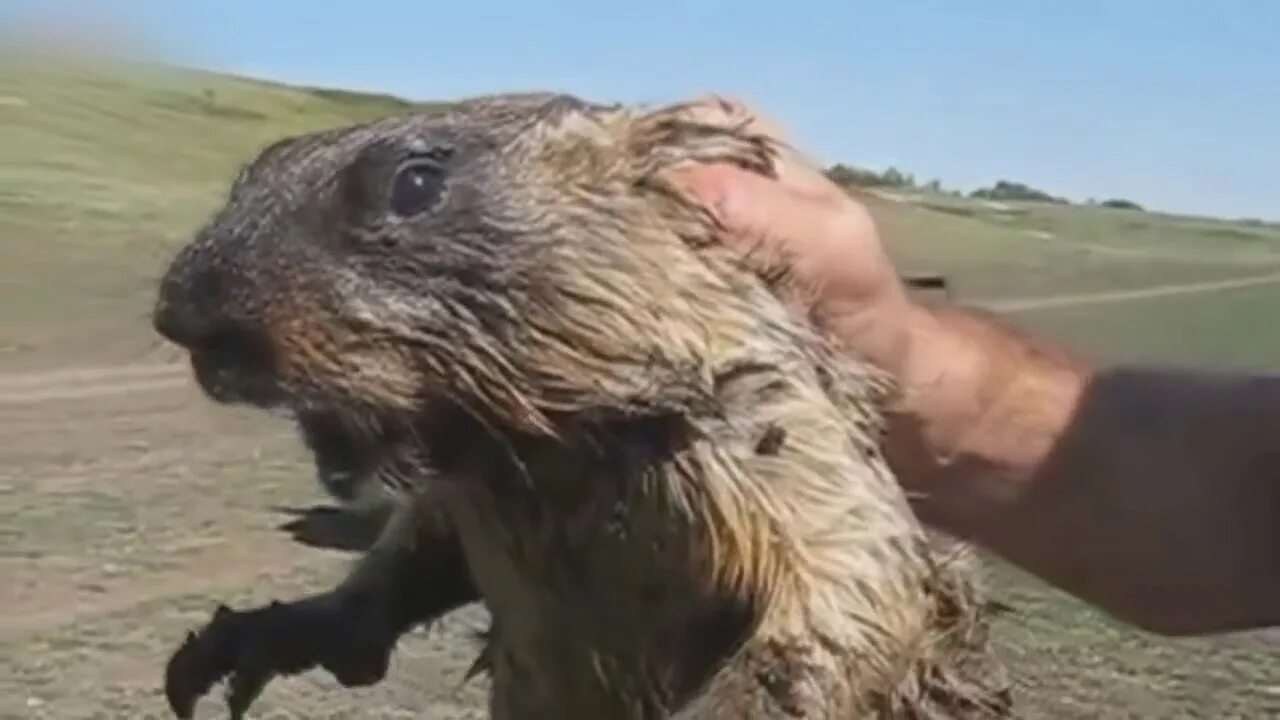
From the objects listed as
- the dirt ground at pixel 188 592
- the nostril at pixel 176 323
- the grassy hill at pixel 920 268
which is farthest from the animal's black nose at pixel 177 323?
the grassy hill at pixel 920 268

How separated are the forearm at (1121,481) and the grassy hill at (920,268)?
32cm

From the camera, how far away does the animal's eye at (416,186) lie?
1.29m

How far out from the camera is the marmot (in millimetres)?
1252

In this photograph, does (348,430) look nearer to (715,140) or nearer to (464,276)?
(464,276)

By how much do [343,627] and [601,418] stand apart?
0.29 metres

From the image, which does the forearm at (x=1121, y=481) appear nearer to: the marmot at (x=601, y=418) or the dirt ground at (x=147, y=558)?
the marmot at (x=601, y=418)

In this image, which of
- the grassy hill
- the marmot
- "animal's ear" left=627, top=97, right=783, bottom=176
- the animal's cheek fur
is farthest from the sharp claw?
the grassy hill

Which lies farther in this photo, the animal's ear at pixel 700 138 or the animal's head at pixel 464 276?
the animal's ear at pixel 700 138

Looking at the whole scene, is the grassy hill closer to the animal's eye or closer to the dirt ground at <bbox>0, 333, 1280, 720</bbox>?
the dirt ground at <bbox>0, 333, 1280, 720</bbox>

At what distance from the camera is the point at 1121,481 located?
172 cm

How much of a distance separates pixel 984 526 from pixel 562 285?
531 mm

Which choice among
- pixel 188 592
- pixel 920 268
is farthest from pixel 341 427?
pixel 920 268

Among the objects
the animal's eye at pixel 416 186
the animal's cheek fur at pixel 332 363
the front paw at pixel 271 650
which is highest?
the animal's eye at pixel 416 186

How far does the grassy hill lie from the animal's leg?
68 cm
